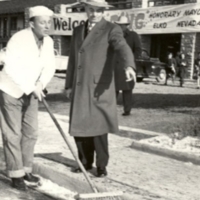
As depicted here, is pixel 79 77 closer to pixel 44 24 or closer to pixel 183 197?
pixel 44 24

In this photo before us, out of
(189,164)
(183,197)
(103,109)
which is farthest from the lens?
(189,164)

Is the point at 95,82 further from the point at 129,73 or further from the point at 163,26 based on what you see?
the point at 163,26

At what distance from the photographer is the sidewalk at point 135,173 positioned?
15.0ft

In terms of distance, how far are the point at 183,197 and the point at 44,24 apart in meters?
2.11

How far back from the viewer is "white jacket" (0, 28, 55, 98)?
15.0 ft

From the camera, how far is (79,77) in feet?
15.9

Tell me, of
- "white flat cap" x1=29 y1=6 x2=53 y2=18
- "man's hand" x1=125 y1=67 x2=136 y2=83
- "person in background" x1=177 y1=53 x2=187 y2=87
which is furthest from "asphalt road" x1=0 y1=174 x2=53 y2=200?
"person in background" x1=177 y1=53 x2=187 y2=87

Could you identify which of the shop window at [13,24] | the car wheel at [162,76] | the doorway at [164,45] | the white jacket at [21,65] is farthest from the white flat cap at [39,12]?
the shop window at [13,24]

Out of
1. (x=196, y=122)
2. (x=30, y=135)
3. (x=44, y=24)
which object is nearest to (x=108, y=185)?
(x=30, y=135)

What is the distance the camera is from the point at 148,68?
70.9 ft

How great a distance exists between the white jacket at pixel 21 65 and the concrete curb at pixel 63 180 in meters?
1.02

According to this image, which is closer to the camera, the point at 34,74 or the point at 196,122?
the point at 34,74

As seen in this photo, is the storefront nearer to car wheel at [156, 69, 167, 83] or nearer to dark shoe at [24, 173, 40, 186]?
car wheel at [156, 69, 167, 83]

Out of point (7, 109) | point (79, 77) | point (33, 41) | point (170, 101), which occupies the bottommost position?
point (170, 101)
